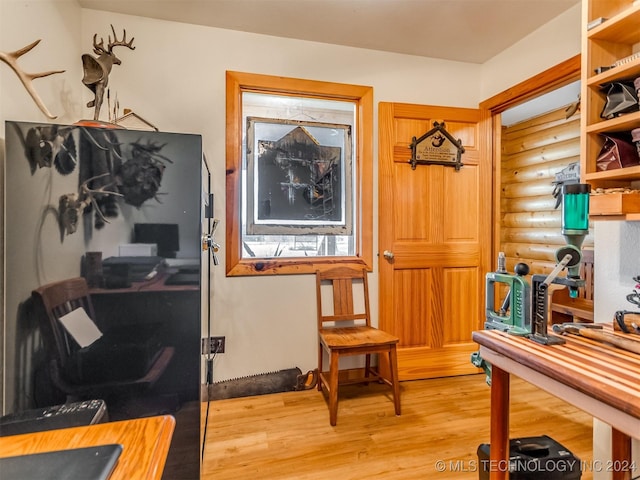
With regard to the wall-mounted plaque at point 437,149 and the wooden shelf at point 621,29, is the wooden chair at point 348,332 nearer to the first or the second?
the wall-mounted plaque at point 437,149

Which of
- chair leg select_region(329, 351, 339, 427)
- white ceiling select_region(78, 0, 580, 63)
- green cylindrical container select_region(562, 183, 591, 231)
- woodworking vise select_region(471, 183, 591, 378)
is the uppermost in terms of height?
white ceiling select_region(78, 0, 580, 63)

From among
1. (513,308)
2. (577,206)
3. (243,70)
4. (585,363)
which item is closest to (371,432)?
(513,308)

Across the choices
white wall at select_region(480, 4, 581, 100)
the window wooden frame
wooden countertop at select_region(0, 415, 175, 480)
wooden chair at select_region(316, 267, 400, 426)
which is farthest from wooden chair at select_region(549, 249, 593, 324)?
wooden countertop at select_region(0, 415, 175, 480)

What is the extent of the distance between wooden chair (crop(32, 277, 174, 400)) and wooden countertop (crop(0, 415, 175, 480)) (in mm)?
567

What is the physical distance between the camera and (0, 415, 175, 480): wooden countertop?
1.79ft

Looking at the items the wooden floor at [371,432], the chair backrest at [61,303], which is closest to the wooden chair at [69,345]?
the chair backrest at [61,303]

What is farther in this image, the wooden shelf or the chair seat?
the chair seat

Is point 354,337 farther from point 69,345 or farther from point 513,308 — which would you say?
point 69,345

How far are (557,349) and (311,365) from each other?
167cm

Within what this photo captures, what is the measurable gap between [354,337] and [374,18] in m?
2.08

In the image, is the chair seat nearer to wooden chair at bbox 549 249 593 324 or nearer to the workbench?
the workbench

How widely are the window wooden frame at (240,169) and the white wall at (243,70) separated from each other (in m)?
0.06

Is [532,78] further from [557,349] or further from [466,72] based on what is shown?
[557,349]

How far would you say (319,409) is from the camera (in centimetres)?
206
